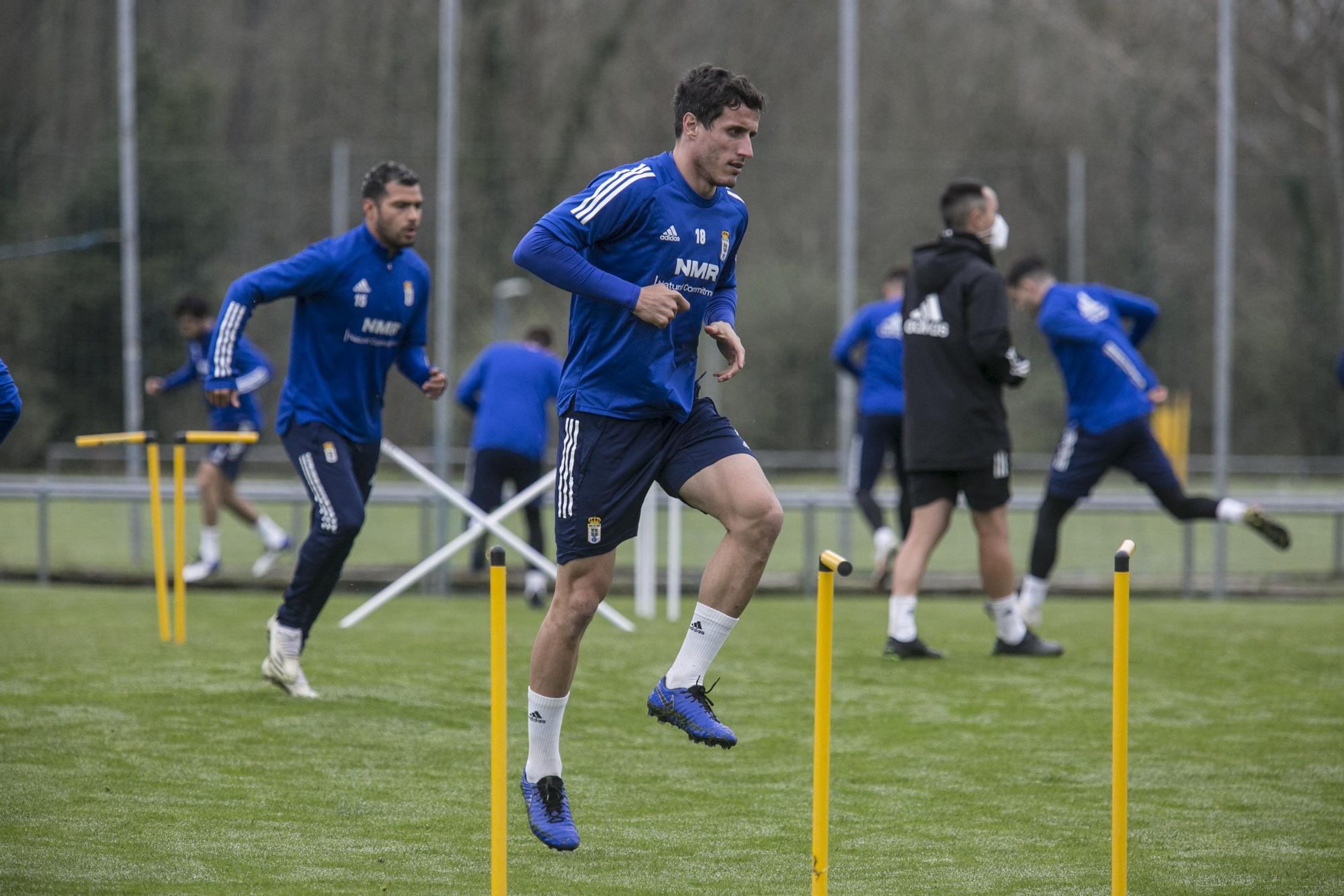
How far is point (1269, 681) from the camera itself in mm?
7027

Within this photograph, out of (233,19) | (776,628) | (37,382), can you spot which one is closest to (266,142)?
(233,19)

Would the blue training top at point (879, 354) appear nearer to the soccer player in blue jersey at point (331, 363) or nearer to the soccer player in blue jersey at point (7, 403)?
the soccer player in blue jersey at point (331, 363)

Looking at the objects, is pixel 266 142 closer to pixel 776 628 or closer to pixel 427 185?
pixel 427 185

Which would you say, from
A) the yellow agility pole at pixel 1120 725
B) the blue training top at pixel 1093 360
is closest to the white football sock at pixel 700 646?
the yellow agility pole at pixel 1120 725

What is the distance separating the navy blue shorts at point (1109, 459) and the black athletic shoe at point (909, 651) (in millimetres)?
1281

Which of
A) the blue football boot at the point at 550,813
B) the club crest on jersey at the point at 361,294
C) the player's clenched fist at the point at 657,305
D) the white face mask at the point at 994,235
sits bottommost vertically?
the blue football boot at the point at 550,813

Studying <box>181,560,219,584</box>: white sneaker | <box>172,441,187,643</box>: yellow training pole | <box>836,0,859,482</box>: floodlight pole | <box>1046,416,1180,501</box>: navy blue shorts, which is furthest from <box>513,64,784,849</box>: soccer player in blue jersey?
<box>836,0,859,482</box>: floodlight pole

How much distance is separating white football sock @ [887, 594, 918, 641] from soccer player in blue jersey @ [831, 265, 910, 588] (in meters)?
2.82

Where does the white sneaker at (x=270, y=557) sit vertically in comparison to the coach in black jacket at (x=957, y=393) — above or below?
below

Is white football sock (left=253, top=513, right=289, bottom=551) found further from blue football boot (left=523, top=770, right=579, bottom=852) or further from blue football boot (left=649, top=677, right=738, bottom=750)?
blue football boot (left=649, top=677, right=738, bottom=750)

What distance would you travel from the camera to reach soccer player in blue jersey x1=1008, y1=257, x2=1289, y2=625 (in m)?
8.18

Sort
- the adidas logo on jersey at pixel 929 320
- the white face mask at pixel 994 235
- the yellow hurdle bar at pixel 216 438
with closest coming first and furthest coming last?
the yellow hurdle bar at pixel 216 438 → the adidas logo on jersey at pixel 929 320 → the white face mask at pixel 994 235

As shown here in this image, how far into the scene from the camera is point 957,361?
723cm

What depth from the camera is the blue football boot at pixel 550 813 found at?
3.88m
